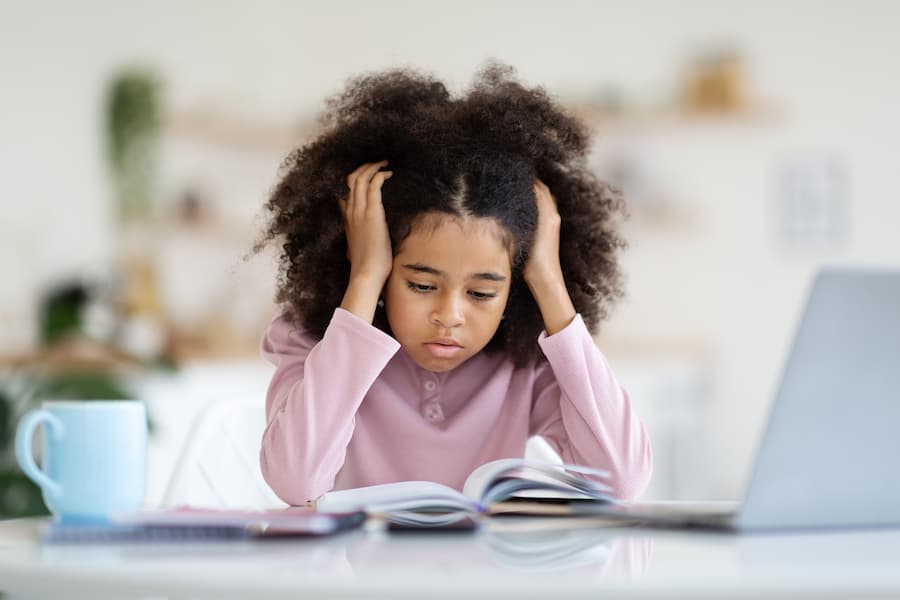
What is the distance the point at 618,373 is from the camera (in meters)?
3.93

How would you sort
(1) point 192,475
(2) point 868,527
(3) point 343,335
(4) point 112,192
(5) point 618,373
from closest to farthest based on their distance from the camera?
(2) point 868,527
(3) point 343,335
(1) point 192,475
(5) point 618,373
(4) point 112,192

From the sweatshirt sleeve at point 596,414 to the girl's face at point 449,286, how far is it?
8 cm

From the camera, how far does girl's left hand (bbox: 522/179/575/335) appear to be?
122cm

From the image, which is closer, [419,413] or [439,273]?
[439,273]

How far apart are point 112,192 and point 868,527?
374cm

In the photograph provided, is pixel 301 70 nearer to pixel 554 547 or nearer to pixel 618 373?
pixel 618 373

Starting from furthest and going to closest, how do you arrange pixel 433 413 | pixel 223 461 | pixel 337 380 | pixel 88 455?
pixel 223 461
pixel 433 413
pixel 337 380
pixel 88 455

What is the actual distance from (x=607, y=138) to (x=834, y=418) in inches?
147

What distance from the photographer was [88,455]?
0.87 meters

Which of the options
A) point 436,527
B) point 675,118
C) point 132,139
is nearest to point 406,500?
point 436,527

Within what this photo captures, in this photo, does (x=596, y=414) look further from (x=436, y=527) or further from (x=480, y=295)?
(x=436, y=527)

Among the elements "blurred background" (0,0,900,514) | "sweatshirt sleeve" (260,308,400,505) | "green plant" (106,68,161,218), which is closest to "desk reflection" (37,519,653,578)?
"sweatshirt sleeve" (260,308,400,505)

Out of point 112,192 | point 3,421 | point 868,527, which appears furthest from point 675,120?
point 868,527

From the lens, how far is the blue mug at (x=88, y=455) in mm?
867
